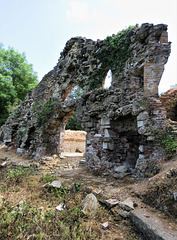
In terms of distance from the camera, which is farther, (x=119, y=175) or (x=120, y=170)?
(x=120, y=170)

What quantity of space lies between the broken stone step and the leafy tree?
16824mm

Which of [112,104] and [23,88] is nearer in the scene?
[112,104]

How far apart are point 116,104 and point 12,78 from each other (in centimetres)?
1664

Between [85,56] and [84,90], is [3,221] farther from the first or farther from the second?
[85,56]

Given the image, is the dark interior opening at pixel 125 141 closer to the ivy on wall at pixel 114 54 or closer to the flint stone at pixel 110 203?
the ivy on wall at pixel 114 54

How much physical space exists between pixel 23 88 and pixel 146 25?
652 inches

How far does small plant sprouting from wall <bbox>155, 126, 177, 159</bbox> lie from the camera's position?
400 cm

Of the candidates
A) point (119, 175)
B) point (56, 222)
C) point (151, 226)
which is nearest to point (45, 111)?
point (119, 175)

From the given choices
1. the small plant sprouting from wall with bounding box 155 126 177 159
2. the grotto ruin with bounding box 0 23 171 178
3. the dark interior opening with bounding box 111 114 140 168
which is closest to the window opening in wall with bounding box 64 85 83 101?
the grotto ruin with bounding box 0 23 171 178

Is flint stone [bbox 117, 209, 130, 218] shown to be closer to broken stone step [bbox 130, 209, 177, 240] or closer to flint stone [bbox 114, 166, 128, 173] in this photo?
broken stone step [bbox 130, 209, 177, 240]

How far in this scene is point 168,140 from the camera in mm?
4172

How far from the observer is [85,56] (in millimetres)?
8844

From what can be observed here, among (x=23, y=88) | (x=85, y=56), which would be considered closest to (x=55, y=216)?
(x=85, y=56)

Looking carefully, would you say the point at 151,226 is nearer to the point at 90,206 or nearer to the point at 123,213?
the point at 123,213
